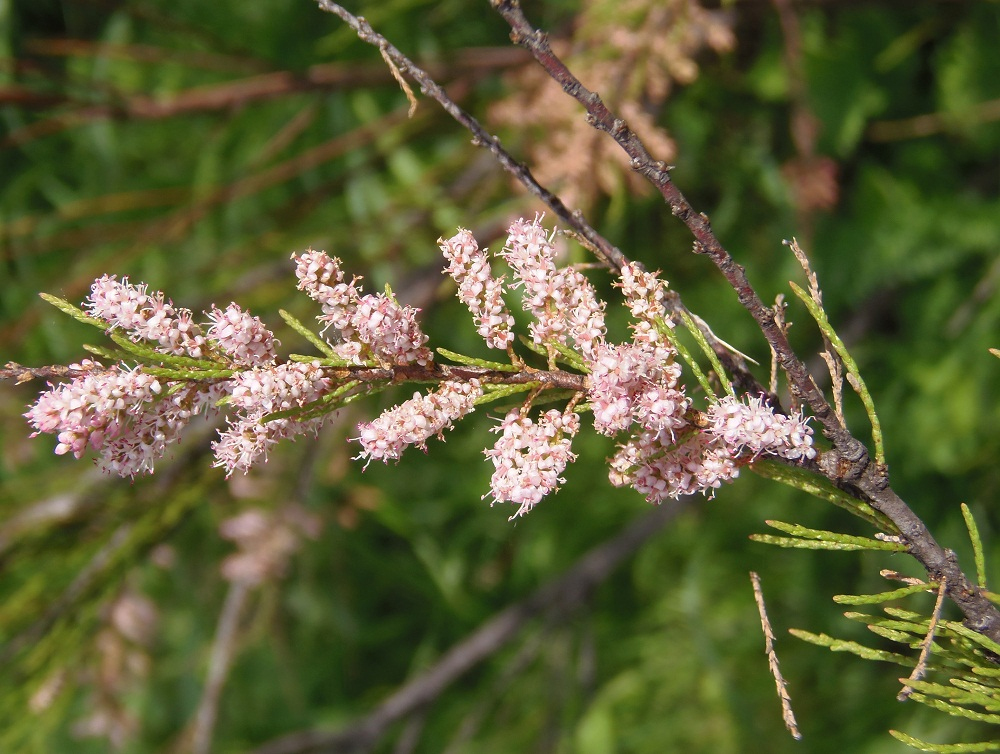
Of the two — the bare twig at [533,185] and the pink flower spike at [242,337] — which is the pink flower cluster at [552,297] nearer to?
the bare twig at [533,185]

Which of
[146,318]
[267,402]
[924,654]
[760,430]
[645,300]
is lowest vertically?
[924,654]

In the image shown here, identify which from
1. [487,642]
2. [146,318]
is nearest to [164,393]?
[146,318]

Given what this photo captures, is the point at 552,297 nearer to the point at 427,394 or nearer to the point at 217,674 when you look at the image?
the point at 427,394

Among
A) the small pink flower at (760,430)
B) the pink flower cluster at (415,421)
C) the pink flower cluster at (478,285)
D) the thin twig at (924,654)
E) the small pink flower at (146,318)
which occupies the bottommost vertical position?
the thin twig at (924,654)

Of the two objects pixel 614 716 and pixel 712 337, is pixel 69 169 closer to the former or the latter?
pixel 614 716

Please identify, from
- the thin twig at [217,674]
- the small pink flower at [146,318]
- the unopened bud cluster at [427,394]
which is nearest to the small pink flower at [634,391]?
the unopened bud cluster at [427,394]

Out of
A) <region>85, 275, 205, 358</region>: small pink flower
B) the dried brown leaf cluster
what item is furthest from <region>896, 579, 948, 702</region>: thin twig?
the dried brown leaf cluster
